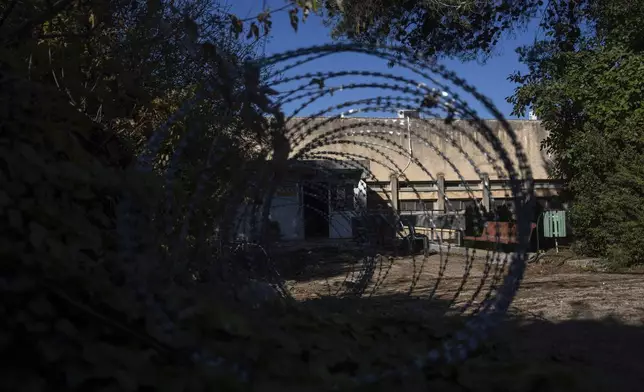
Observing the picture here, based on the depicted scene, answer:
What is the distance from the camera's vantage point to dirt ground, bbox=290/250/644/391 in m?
4.38

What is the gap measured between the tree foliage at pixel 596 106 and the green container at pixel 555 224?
0.32 metres

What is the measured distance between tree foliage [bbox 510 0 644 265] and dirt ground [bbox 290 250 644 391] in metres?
1.66

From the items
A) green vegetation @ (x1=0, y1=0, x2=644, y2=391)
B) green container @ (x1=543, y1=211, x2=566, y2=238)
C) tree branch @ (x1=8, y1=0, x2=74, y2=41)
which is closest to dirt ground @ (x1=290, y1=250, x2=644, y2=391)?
green vegetation @ (x1=0, y1=0, x2=644, y2=391)

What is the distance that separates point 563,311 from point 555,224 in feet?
28.4

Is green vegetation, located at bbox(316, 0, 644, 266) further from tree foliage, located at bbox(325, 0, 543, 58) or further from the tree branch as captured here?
the tree branch

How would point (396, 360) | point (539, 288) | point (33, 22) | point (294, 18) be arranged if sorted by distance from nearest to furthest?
1. point (396, 360)
2. point (33, 22)
3. point (294, 18)
4. point (539, 288)

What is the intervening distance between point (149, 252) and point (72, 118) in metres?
0.78

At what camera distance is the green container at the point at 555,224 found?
1564 cm

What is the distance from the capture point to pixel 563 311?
747 cm

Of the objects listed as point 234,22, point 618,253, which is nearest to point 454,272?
point 618,253

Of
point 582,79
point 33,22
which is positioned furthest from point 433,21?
point 33,22

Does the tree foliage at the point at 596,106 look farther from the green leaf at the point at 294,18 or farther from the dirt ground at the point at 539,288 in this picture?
the green leaf at the point at 294,18

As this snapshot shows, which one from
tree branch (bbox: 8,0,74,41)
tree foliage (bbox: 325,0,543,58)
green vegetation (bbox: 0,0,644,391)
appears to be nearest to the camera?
green vegetation (bbox: 0,0,644,391)

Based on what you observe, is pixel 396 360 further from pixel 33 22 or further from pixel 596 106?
pixel 596 106
